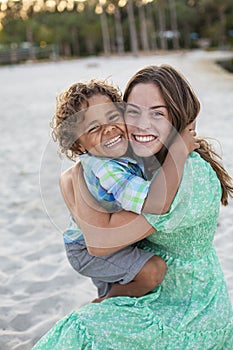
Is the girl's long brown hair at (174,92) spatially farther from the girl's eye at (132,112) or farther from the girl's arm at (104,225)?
the girl's arm at (104,225)

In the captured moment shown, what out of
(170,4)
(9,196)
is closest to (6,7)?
(170,4)

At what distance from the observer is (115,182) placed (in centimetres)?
166

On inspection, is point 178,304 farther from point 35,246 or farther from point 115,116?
point 35,246

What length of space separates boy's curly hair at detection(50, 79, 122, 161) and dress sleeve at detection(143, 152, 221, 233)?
1.09 ft

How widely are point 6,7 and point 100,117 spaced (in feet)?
156

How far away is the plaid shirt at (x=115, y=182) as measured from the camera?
5.43 feet

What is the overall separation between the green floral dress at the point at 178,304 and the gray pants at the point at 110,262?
0.23ft

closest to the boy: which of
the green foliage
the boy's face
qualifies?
the boy's face

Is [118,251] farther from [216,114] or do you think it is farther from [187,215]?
[216,114]

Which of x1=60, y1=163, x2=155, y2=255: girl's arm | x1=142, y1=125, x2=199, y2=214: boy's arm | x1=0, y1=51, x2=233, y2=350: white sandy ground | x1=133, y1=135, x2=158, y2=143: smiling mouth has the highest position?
x1=133, y1=135, x2=158, y2=143: smiling mouth

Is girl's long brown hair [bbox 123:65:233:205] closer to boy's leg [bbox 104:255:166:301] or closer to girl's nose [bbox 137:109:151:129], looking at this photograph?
girl's nose [bbox 137:109:151:129]

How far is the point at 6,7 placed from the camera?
46.4 m

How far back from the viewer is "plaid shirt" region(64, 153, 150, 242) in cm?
166

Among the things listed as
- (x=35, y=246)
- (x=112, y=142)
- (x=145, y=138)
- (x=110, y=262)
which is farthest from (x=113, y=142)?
(x=35, y=246)
